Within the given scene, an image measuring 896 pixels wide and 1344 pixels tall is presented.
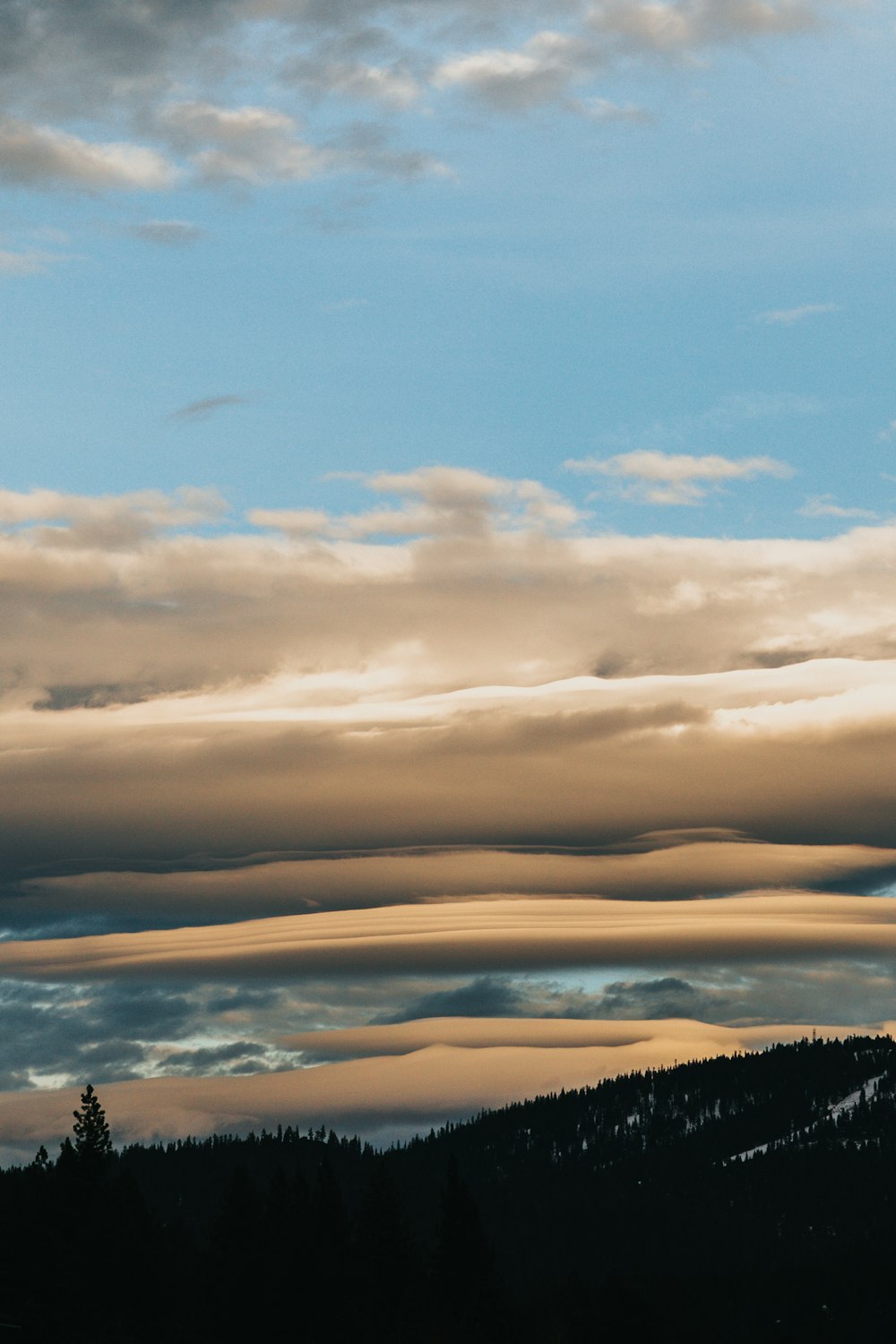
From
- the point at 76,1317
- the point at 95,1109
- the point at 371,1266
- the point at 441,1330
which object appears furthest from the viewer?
the point at 95,1109

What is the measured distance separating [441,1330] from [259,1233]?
16131 mm

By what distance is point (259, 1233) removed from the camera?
12175 cm

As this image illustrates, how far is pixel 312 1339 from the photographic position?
116500mm

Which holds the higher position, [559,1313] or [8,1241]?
[8,1241]

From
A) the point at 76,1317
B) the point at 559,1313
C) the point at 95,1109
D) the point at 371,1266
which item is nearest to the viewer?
the point at 76,1317

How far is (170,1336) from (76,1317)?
22.6 feet

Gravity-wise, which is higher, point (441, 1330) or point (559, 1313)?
point (441, 1330)

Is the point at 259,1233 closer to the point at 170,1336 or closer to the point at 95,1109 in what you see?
the point at 170,1336

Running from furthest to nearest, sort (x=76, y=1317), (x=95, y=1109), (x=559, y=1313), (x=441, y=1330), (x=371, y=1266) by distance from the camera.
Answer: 1. (x=559, y=1313)
2. (x=95, y=1109)
3. (x=371, y=1266)
4. (x=441, y=1330)
5. (x=76, y=1317)

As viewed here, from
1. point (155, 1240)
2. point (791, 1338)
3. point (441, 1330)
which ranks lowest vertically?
point (791, 1338)

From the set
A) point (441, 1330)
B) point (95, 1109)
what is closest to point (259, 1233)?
point (441, 1330)

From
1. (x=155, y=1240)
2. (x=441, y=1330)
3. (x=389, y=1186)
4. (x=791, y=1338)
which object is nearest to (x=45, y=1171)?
(x=155, y=1240)

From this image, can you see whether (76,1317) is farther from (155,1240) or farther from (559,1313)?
(559,1313)

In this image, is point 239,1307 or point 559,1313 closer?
point 239,1307
